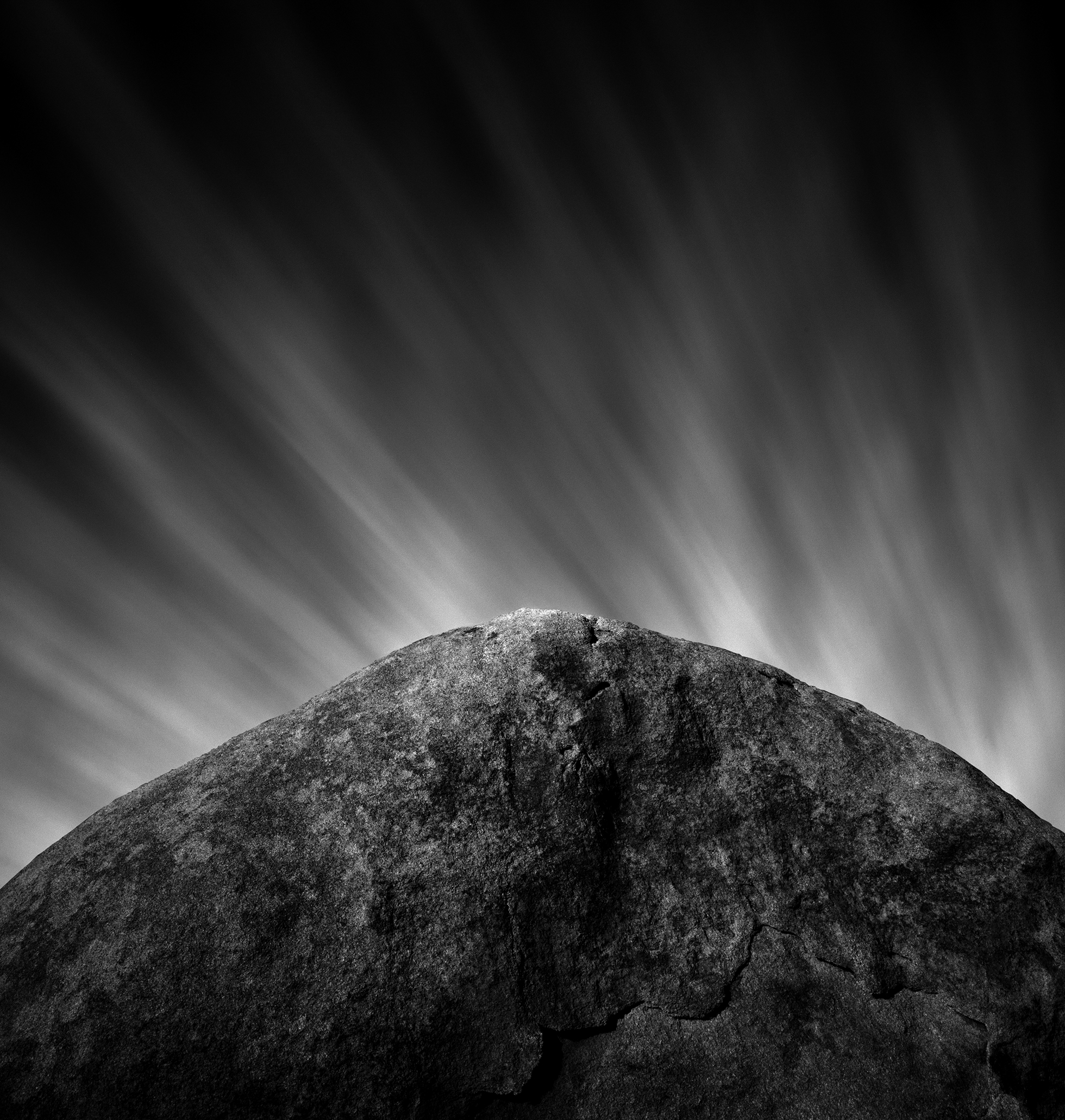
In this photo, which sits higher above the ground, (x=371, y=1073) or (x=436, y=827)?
(x=436, y=827)

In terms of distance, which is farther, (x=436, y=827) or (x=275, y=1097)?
(x=436, y=827)

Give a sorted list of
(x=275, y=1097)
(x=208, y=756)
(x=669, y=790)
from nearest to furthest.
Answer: (x=275, y=1097)
(x=669, y=790)
(x=208, y=756)

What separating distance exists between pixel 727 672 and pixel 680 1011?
2429mm

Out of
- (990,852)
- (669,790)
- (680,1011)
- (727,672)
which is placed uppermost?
(727,672)

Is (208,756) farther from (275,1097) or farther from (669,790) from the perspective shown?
(669,790)

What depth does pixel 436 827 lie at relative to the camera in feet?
16.6

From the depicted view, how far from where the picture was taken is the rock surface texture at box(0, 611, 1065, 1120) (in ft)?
13.9

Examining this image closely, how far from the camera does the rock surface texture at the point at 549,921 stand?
425cm

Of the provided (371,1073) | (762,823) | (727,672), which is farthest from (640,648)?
(371,1073)

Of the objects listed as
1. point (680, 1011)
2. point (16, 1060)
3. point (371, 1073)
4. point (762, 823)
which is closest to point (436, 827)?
point (371, 1073)

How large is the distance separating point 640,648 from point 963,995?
301cm

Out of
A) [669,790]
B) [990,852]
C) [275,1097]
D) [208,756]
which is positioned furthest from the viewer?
[208,756]

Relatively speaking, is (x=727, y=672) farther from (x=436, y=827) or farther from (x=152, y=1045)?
(x=152, y=1045)

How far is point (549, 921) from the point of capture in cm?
477
